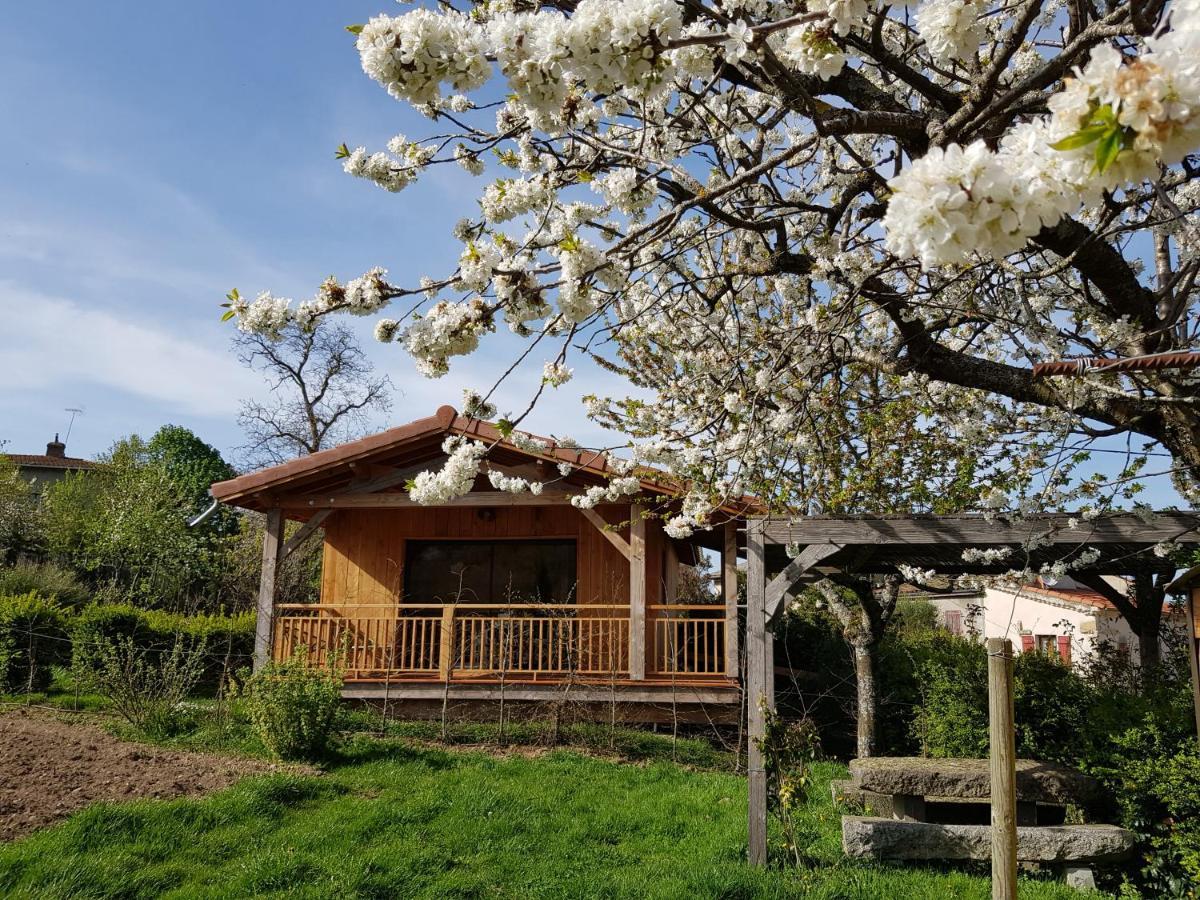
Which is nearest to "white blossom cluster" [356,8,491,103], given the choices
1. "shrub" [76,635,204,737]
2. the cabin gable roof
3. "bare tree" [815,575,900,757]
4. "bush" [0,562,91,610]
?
→ the cabin gable roof

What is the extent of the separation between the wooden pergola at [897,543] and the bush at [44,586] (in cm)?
1212

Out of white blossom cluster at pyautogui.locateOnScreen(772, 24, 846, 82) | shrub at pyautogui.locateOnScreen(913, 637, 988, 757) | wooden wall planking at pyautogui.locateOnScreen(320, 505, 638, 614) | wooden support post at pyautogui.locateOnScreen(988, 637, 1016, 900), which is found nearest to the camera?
→ white blossom cluster at pyautogui.locateOnScreen(772, 24, 846, 82)

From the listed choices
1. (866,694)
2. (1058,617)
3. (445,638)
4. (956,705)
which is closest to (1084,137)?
(956,705)

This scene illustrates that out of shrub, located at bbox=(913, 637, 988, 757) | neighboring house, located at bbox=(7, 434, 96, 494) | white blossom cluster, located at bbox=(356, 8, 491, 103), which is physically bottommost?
shrub, located at bbox=(913, 637, 988, 757)

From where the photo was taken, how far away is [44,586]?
15.1m

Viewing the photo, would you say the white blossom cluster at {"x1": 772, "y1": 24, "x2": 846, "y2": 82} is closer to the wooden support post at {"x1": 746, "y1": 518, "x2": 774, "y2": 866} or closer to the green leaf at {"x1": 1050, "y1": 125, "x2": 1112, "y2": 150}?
the green leaf at {"x1": 1050, "y1": 125, "x2": 1112, "y2": 150}

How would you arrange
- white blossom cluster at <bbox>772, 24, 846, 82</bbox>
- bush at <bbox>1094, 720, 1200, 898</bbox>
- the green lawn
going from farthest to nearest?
Answer: bush at <bbox>1094, 720, 1200, 898</bbox>
the green lawn
white blossom cluster at <bbox>772, 24, 846, 82</bbox>

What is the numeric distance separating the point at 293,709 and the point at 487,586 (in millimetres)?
5377

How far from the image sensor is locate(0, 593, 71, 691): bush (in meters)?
12.0

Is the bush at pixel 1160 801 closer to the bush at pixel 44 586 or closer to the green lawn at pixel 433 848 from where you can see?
the green lawn at pixel 433 848

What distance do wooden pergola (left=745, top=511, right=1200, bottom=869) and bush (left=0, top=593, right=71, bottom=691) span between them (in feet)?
34.5

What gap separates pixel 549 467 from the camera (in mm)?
12281

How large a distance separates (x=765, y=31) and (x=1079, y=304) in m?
4.98

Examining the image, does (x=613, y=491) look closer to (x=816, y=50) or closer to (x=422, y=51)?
(x=816, y=50)
